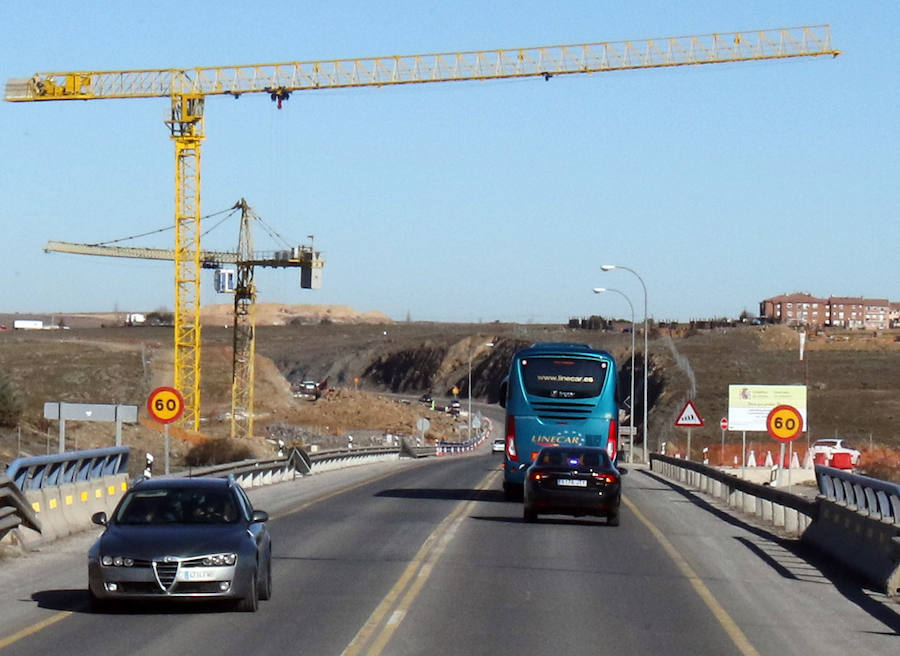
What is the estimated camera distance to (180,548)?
12.4 metres

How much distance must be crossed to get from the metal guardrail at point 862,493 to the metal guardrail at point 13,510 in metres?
11.0

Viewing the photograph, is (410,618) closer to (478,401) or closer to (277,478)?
(277,478)

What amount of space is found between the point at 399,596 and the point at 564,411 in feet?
55.2

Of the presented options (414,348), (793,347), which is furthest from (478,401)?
→ (793,347)

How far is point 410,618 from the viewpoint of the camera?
12859 millimetres

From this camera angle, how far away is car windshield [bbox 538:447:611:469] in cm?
2519

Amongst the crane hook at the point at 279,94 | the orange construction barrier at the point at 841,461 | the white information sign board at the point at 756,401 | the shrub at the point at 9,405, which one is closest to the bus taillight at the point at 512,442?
the orange construction barrier at the point at 841,461

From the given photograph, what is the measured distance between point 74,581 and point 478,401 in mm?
153805

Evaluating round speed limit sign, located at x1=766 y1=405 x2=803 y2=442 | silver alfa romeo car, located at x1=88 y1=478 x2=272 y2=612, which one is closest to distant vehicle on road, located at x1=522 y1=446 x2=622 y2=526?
round speed limit sign, located at x1=766 y1=405 x2=803 y2=442

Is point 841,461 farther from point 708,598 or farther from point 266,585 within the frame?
point 266,585

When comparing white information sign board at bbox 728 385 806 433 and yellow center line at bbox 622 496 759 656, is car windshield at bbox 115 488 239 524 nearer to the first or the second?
yellow center line at bbox 622 496 759 656

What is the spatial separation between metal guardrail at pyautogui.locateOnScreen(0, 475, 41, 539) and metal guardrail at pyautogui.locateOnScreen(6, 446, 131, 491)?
27cm

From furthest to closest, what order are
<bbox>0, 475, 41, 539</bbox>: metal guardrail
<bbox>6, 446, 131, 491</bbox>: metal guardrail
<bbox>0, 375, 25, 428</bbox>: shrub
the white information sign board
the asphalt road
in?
1. <bbox>0, 375, 25, 428</bbox>: shrub
2. the white information sign board
3. <bbox>6, 446, 131, 491</bbox>: metal guardrail
4. <bbox>0, 475, 41, 539</bbox>: metal guardrail
5. the asphalt road

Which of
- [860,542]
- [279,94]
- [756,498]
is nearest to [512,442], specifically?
[756,498]
